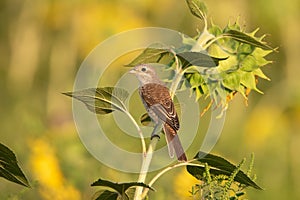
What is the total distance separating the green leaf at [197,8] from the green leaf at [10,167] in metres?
0.31

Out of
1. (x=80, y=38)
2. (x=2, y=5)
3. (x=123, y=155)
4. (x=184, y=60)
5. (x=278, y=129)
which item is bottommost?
(x=184, y=60)

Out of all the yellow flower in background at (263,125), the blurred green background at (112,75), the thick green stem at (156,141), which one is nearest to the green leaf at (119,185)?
the thick green stem at (156,141)

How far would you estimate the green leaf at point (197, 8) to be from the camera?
115 cm

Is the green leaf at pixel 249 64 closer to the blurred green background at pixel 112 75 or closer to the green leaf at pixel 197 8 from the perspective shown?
the green leaf at pixel 197 8

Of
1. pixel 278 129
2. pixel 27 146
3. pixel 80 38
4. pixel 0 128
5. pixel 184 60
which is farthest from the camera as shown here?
pixel 80 38

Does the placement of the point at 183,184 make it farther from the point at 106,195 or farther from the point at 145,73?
the point at 106,195

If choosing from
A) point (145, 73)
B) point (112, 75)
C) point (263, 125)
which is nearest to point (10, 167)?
point (145, 73)

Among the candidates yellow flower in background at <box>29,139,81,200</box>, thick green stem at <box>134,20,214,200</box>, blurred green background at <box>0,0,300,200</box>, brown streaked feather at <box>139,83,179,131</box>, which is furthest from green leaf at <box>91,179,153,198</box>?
blurred green background at <box>0,0,300,200</box>

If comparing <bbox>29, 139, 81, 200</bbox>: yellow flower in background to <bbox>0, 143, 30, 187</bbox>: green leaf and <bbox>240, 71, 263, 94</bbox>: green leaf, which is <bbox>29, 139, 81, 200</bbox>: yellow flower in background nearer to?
<bbox>240, 71, 263, 94</bbox>: green leaf

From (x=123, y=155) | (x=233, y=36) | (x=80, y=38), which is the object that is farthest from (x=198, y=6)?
(x=80, y=38)

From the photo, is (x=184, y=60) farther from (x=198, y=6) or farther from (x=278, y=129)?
(x=278, y=129)

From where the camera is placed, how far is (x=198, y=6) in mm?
1156

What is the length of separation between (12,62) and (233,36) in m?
5.20

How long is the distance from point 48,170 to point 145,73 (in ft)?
3.85
